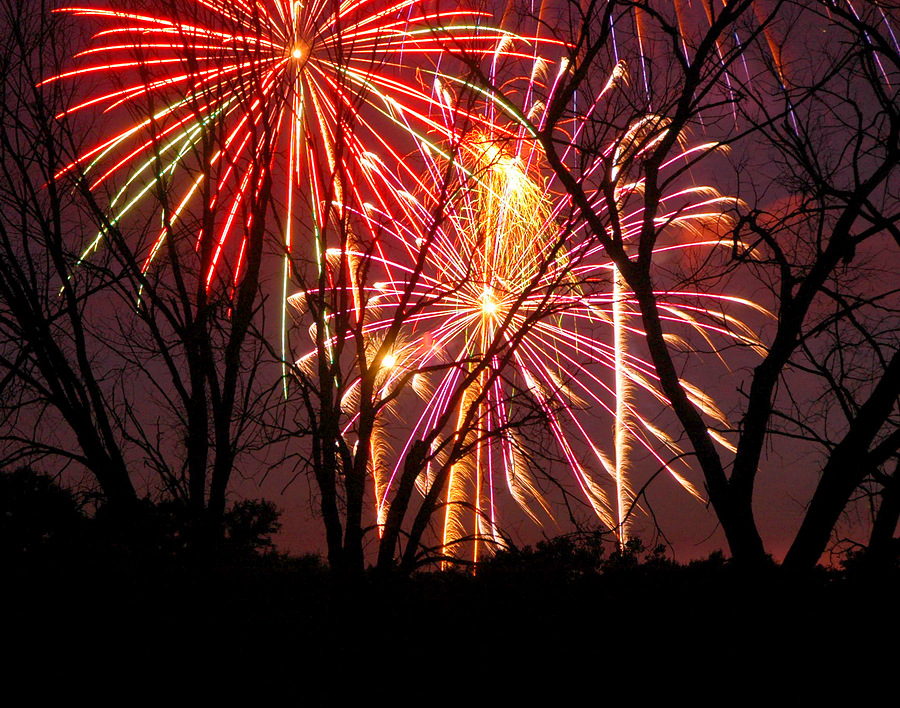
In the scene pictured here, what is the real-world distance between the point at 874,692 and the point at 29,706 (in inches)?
232

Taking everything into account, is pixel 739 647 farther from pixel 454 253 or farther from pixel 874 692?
pixel 454 253

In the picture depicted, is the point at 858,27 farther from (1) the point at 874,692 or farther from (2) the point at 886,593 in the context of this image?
(1) the point at 874,692

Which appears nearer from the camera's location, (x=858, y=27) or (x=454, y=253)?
(x=858, y=27)

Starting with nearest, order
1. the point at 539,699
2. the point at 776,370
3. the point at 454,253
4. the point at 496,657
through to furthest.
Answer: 1. the point at 539,699
2. the point at 496,657
3. the point at 776,370
4. the point at 454,253

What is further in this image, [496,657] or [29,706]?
[496,657]

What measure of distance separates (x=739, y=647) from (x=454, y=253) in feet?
22.8

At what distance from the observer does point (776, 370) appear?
25.8 ft

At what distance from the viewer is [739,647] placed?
271 inches

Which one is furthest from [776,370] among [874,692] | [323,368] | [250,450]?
[250,450]

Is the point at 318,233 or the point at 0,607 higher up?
the point at 318,233

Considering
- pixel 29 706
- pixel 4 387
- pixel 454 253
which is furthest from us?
pixel 454 253

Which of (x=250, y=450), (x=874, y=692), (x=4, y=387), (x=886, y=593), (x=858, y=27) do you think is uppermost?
(x=858, y=27)

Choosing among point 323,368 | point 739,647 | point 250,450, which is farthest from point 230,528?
point 739,647

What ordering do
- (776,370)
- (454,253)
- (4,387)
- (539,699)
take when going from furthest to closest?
(454,253)
(4,387)
(776,370)
(539,699)
